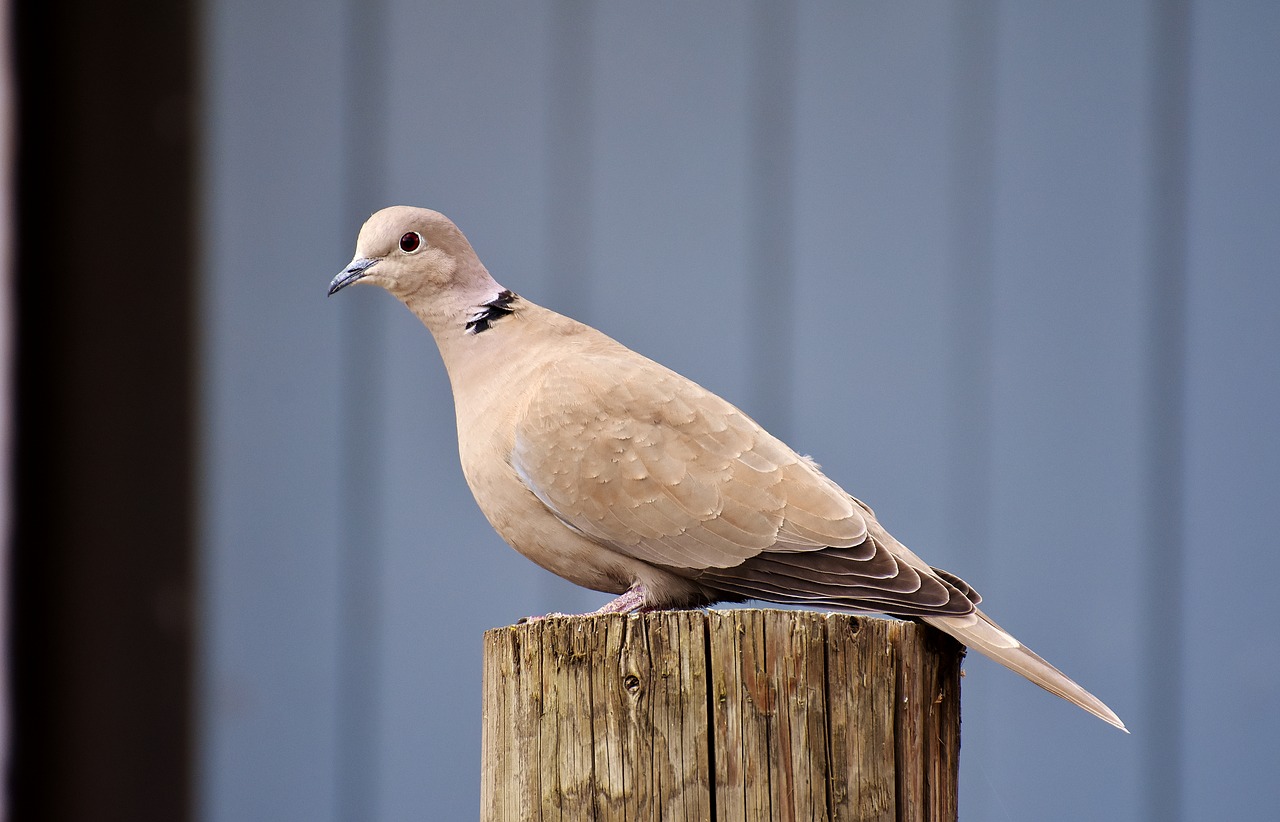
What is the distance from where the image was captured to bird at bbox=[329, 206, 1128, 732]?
248 centimetres

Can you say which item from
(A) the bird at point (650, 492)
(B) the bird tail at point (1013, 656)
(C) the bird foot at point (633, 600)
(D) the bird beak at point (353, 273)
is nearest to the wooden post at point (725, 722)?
(B) the bird tail at point (1013, 656)

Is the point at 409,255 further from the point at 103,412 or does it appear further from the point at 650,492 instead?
the point at 103,412

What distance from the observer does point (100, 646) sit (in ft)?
14.8

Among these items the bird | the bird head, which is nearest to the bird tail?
the bird

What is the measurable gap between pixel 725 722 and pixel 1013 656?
1.77 ft

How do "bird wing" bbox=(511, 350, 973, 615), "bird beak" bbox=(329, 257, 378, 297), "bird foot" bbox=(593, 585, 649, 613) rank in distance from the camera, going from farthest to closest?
"bird beak" bbox=(329, 257, 378, 297)
"bird foot" bbox=(593, 585, 649, 613)
"bird wing" bbox=(511, 350, 973, 615)

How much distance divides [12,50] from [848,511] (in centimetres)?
355

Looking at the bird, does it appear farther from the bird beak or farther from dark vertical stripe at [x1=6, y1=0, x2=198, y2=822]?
dark vertical stripe at [x1=6, y1=0, x2=198, y2=822]

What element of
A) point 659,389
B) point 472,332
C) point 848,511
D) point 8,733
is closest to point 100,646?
point 8,733

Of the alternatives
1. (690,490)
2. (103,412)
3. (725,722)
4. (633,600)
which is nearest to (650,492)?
(690,490)

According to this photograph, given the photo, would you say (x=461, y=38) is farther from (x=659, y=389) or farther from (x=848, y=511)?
(x=848, y=511)

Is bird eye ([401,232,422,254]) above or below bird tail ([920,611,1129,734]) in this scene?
above

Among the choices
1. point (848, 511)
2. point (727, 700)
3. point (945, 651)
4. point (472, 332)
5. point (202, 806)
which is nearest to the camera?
point (727, 700)

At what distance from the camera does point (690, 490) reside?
8.52 feet
